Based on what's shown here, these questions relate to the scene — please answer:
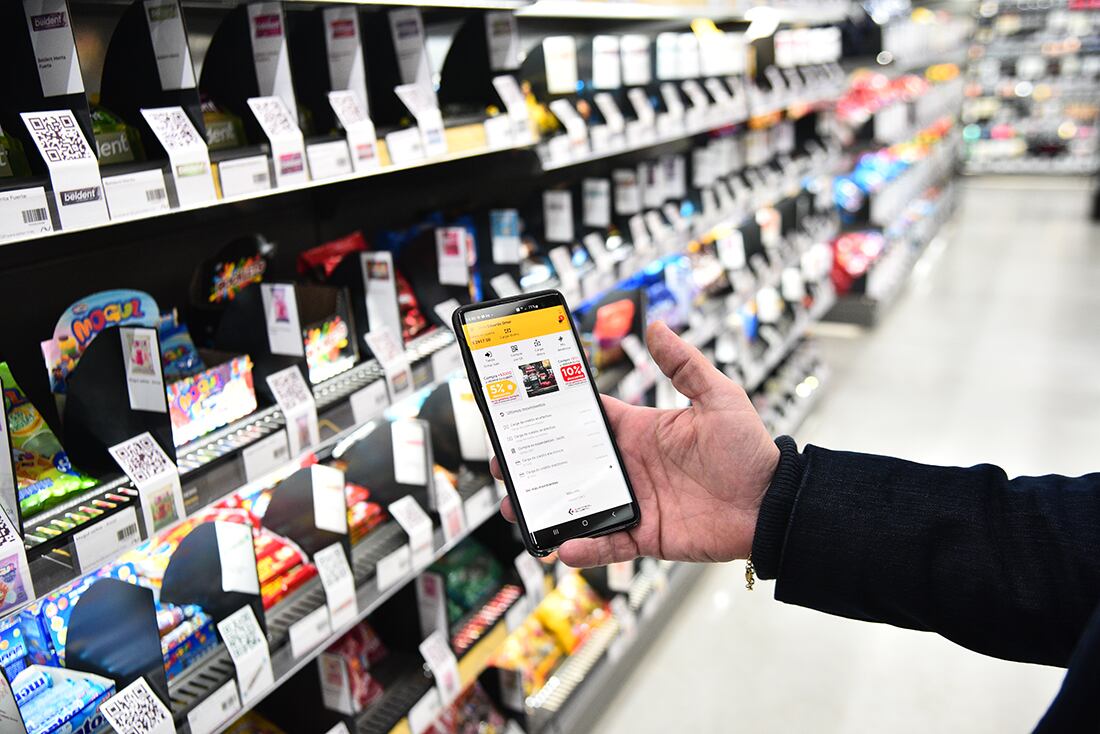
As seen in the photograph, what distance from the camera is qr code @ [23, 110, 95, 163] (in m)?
1.04

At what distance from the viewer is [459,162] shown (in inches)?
86.1

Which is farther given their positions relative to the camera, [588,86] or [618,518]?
[588,86]

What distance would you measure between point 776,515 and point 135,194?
2.98 ft

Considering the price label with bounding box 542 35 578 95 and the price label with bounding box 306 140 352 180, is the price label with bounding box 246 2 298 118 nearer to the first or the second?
the price label with bounding box 306 140 352 180

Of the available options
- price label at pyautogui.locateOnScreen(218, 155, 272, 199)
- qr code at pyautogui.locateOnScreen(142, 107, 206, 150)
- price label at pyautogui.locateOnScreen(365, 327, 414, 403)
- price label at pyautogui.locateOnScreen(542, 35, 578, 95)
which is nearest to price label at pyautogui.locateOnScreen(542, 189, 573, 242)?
price label at pyautogui.locateOnScreen(542, 35, 578, 95)

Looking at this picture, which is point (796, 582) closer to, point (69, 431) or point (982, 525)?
point (982, 525)

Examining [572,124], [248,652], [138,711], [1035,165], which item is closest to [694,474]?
[248,652]

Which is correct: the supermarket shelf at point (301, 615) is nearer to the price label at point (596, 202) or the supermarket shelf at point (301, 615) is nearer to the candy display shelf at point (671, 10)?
the price label at point (596, 202)

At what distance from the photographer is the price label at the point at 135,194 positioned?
43.3 inches

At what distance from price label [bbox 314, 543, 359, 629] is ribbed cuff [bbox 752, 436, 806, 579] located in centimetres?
73

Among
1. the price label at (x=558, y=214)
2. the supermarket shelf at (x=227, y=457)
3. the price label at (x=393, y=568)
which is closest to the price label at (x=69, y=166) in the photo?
the supermarket shelf at (x=227, y=457)

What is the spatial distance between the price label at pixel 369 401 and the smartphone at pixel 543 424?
338 millimetres

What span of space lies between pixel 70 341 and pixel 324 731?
0.84 meters

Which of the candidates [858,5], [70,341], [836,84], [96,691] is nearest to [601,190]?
[70,341]
